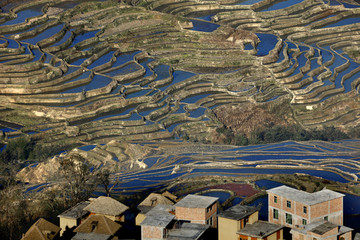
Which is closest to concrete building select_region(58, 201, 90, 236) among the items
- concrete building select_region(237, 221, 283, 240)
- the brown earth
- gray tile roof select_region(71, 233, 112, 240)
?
gray tile roof select_region(71, 233, 112, 240)

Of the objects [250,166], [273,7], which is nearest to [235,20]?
[273,7]

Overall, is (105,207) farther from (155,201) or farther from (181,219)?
(181,219)

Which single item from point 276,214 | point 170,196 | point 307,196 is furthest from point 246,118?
point 307,196

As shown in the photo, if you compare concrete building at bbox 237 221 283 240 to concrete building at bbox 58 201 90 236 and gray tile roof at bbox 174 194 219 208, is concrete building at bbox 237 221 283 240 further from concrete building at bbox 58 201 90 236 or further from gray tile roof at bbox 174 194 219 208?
concrete building at bbox 58 201 90 236

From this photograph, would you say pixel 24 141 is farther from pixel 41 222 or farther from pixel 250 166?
pixel 41 222

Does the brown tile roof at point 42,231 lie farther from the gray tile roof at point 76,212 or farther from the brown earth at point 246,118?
the brown earth at point 246,118

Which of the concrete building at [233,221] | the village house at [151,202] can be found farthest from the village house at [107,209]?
the concrete building at [233,221]
